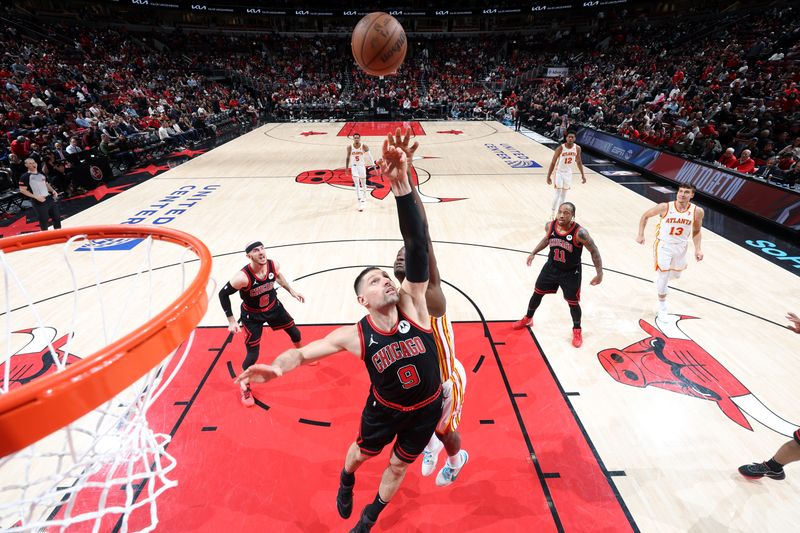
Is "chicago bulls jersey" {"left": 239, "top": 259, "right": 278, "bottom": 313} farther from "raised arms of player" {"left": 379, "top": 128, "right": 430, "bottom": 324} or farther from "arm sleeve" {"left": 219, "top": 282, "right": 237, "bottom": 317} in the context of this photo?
"raised arms of player" {"left": 379, "top": 128, "right": 430, "bottom": 324}

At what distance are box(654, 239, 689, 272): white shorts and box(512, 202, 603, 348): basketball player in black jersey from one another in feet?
3.80

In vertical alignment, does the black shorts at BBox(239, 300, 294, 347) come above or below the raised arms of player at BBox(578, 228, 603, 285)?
below

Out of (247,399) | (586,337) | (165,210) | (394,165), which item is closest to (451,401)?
(394,165)

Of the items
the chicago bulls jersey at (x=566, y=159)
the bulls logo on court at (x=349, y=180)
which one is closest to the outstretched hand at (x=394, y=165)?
the chicago bulls jersey at (x=566, y=159)

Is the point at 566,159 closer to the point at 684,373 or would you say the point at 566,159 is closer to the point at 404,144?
the point at 684,373

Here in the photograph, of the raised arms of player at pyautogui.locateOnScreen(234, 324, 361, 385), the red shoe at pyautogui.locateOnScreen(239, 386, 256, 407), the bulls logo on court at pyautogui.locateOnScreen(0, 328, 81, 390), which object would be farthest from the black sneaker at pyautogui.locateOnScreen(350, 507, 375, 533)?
the bulls logo on court at pyautogui.locateOnScreen(0, 328, 81, 390)

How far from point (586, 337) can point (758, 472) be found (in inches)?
78.1

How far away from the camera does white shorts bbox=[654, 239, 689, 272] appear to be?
16.5 ft

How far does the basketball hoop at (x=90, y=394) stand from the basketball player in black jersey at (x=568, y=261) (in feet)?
11.7

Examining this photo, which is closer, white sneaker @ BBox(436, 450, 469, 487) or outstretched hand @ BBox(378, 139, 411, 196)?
outstretched hand @ BBox(378, 139, 411, 196)

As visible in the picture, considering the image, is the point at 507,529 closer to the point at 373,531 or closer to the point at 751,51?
the point at 373,531

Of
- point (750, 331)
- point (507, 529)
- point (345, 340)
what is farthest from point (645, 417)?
point (345, 340)

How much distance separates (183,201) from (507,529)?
33.5ft

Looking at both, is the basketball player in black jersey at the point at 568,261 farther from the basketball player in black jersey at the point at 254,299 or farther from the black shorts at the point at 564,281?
the basketball player in black jersey at the point at 254,299
